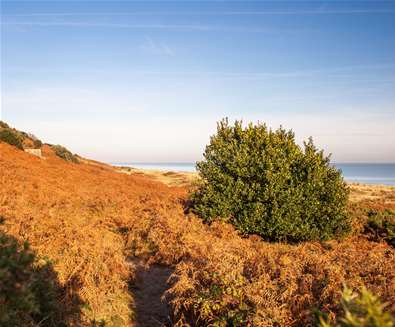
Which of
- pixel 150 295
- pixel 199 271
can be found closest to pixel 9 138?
pixel 150 295

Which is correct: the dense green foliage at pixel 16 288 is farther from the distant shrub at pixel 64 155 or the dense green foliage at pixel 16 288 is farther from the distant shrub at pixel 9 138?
the distant shrub at pixel 64 155

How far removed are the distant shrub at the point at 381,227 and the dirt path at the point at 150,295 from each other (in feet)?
36.4

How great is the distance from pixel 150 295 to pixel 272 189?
7.40 m

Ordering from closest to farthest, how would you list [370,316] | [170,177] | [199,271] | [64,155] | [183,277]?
[370,316] < [183,277] < [199,271] < [64,155] < [170,177]

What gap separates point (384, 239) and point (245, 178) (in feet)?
23.6

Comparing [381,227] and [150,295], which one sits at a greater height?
[381,227]

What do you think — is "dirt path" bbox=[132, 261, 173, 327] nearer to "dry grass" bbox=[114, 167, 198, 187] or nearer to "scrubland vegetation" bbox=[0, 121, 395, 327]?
"scrubland vegetation" bbox=[0, 121, 395, 327]

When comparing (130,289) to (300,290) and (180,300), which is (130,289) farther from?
(300,290)

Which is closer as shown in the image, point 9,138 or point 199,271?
point 199,271

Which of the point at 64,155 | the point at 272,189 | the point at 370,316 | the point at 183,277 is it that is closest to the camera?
the point at 370,316

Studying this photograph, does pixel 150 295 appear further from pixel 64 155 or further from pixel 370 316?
pixel 64 155

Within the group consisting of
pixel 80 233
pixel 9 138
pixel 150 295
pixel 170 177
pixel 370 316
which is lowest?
pixel 150 295

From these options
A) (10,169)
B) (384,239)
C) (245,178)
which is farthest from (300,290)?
(10,169)

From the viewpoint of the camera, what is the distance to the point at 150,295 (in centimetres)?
955
